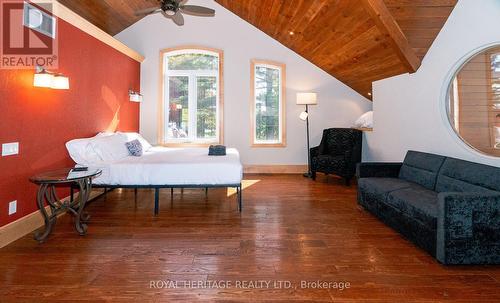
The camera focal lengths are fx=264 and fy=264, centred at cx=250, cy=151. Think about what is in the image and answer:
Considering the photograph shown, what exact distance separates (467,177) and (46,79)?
4.52 metres

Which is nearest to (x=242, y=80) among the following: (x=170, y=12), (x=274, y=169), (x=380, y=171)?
(x=274, y=169)

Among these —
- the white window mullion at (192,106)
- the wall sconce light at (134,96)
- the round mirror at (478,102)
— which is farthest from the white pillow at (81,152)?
the round mirror at (478,102)

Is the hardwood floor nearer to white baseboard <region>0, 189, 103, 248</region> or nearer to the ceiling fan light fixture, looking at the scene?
white baseboard <region>0, 189, 103, 248</region>

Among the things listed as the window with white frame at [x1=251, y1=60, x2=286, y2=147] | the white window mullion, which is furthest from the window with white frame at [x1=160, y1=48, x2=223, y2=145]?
the window with white frame at [x1=251, y1=60, x2=286, y2=147]

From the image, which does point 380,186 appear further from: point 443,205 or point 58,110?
point 58,110

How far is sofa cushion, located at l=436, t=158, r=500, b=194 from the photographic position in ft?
7.88

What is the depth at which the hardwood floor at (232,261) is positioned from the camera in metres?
1.82

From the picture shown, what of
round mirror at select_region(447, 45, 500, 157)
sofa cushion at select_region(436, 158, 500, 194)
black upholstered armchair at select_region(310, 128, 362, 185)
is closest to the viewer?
sofa cushion at select_region(436, 158, 500, 194)

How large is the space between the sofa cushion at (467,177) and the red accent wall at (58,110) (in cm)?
449

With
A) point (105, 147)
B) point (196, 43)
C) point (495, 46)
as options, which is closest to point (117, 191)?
point (105, 147)

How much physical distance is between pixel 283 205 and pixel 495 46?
3.04 meters

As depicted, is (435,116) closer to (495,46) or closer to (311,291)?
(495,46)

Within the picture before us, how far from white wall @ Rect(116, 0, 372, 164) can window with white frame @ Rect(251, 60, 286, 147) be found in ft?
0.62

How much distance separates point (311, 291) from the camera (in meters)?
1.85
